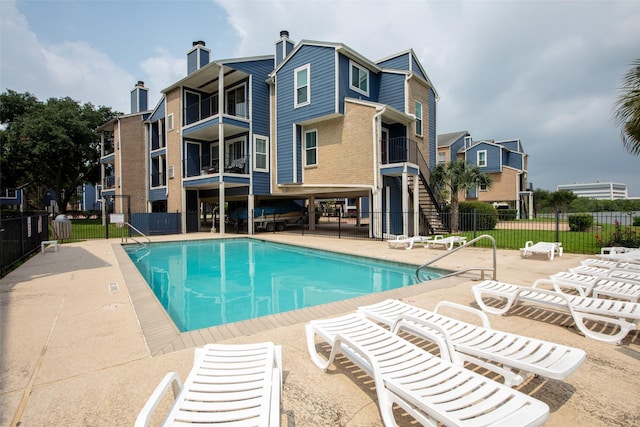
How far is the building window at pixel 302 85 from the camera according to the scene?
723 inches

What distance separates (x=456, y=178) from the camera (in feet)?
60.4

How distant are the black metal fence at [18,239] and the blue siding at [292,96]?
485 inches

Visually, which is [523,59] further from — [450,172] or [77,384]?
[77,384]

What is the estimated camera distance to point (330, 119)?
18.2 meters

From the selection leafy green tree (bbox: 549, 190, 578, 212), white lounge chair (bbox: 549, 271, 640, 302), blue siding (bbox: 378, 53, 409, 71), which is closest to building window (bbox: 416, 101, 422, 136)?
blue siding (bbox: 378, 53, 409, 71)

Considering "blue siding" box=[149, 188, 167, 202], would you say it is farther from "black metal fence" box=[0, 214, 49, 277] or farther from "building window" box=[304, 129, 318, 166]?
"building window" box=[304, 129, 318, 166]

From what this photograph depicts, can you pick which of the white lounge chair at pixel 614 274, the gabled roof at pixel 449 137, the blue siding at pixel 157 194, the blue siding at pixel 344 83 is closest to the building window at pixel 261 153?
the blue siding at pixel 344 83

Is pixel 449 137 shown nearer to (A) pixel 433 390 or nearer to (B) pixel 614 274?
(B) pixel 614 274

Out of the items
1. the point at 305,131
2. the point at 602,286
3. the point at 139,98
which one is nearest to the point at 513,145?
the point at 305,131

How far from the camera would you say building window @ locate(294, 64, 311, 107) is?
1838 cm

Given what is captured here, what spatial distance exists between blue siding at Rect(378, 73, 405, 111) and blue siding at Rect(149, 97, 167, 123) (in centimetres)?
1683

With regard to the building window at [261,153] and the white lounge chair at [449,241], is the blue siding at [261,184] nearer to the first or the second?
the building window at [261,153]

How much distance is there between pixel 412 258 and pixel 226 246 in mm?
9862

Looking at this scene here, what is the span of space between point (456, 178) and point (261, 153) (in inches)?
493
